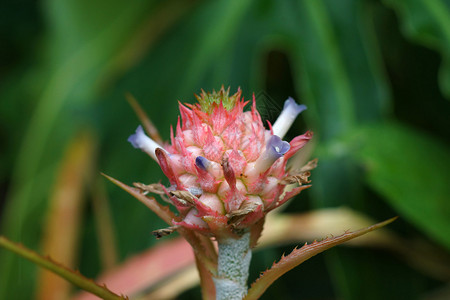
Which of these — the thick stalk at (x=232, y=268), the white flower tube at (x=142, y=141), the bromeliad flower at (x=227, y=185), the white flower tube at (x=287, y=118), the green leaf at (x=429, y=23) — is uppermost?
the green leaf at (x=429, y=23)

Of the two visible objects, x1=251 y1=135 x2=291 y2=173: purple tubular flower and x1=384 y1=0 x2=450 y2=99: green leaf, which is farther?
x1=384 y1=0 x2=450 y2=99: green leaf

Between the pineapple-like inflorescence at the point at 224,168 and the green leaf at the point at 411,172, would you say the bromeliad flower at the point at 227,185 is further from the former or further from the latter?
the green leaf at the point at 411,172

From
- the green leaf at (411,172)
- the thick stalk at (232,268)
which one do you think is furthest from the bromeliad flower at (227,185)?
the green leaf at (411,172)

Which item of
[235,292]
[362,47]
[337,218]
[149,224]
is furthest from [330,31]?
[235,292]

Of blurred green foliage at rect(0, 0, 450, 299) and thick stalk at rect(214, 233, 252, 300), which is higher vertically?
blurred green foliage at rect(0, 0, 450, 299)

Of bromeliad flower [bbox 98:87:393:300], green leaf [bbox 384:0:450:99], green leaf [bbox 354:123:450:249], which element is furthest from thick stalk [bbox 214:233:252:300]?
green leaf [bbox 384:0:450:99]

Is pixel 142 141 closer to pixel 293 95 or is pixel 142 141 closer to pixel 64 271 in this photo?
pixel 64 271

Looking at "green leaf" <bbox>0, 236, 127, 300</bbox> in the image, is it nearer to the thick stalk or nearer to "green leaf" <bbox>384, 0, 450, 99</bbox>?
the thick stalk

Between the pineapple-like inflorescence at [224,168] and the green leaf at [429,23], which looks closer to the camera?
the pineapple-like inflorescence at [224,168]
